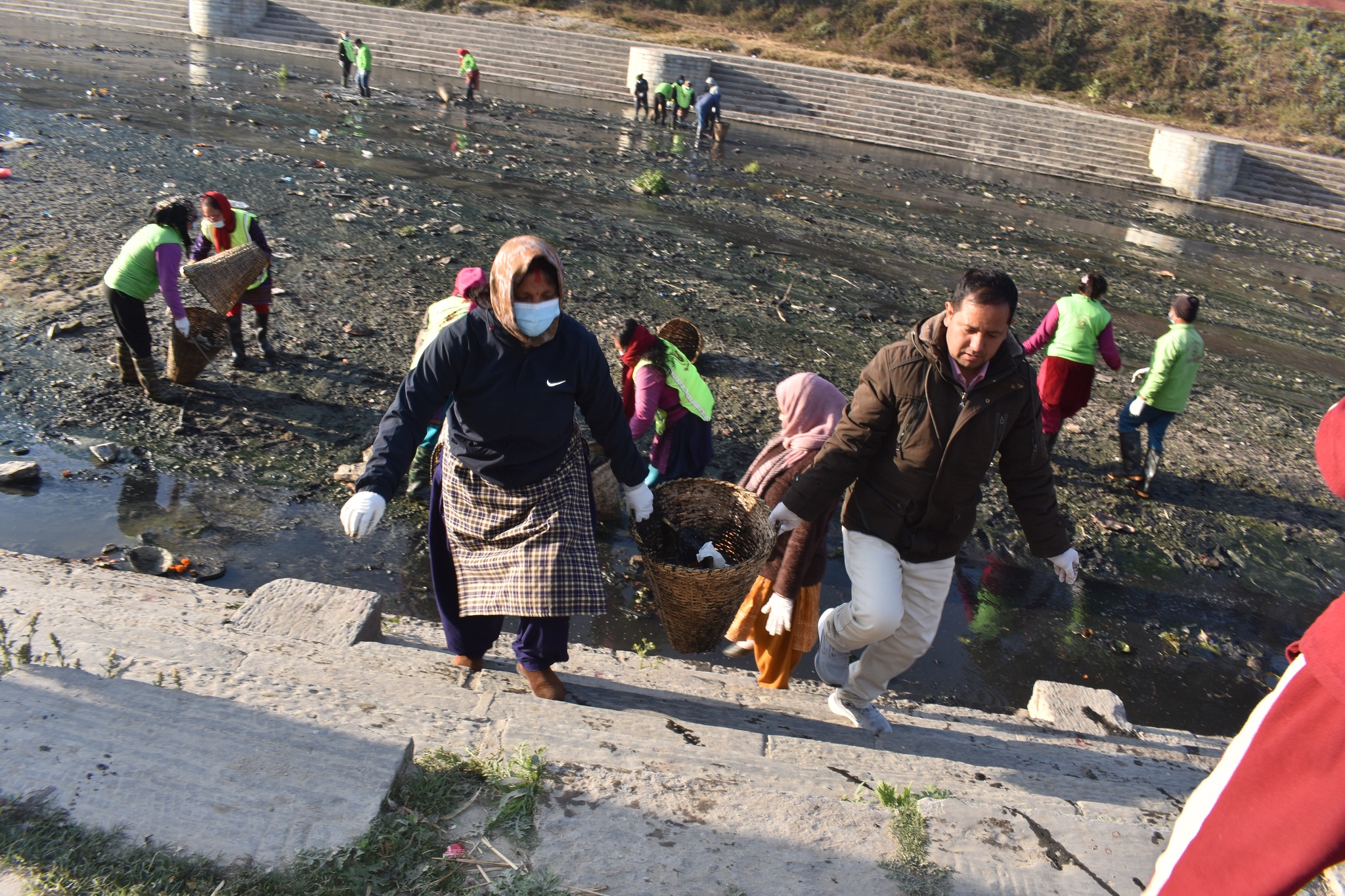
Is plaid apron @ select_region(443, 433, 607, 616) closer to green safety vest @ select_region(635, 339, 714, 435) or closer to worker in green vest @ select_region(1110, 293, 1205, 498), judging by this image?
green safety vest @ select_region(635, 339, 714, 435)

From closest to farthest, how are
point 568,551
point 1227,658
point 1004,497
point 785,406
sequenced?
point 568,551 → point 785,406 → point 1227,658 → point 1004,497

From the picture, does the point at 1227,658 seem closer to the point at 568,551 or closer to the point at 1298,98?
the point at 568,551

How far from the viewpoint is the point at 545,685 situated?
314 centimetres

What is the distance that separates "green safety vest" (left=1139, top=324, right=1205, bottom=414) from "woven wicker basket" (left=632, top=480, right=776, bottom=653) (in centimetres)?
399

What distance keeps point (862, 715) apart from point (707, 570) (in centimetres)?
105

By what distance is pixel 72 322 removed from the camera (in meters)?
6.26

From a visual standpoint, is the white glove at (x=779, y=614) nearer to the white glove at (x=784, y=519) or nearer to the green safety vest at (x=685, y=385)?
the white glove at (x=784, y=519)

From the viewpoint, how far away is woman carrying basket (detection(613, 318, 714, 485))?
14.9 ft

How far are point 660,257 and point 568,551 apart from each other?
7.21m

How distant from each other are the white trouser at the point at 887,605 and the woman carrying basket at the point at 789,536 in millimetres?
256

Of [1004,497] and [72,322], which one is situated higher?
[72,322]

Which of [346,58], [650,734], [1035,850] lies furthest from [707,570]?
[346,58]

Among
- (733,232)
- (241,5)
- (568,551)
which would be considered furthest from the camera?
(241,5)

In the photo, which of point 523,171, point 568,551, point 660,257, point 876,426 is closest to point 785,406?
point 876,426
